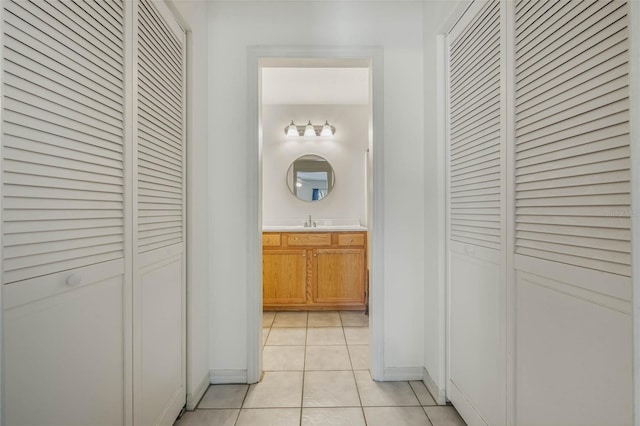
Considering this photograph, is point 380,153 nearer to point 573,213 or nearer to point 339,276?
point 573,213

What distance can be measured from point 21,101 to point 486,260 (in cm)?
162

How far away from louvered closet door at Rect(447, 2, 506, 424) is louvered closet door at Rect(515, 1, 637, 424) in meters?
0.15

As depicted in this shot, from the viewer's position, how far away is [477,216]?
1.49m

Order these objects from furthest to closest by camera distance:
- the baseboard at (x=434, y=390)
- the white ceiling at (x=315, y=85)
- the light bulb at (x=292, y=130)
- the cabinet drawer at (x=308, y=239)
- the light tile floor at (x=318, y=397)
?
the light bulb at (x=292, y=130)
the cabinet drawer at (x=308, y=239)
the white ceiling at (x=315, y=85)
the baseboard at (x=434, y=390)
the light tile floor at (x=318, y=397)

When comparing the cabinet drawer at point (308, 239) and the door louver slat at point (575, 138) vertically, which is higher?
the door louver slat at point (575, 138)

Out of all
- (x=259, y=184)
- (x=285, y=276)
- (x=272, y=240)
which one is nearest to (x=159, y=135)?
(x=259, y=184)

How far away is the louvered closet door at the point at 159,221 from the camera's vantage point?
1.31 m

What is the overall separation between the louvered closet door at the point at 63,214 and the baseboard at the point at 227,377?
0.89 m

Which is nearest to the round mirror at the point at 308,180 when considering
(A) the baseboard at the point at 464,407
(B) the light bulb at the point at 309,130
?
(B) the light bulb at the point at 309,130

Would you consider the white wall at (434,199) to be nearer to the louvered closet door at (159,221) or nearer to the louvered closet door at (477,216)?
the louvered closet door at (477,216)

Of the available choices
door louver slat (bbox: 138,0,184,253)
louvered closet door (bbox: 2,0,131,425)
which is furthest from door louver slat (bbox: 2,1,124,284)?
door louver slat (bbox: 138,0,184,253)

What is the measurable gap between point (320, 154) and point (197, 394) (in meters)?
2.95

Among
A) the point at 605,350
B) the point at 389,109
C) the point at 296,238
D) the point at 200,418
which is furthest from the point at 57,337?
the point at 296,238

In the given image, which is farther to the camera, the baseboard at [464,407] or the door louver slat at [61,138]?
the baseboard at [464,407]
